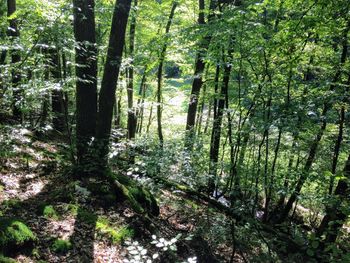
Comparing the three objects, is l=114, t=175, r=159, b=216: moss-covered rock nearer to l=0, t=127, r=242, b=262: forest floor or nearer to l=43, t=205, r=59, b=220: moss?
l=0, t=127, r=242, b=262: forest floor

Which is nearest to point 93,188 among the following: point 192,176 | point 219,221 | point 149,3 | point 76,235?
point 76,235

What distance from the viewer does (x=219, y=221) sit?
677 centimetres

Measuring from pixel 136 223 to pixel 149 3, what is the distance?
1048 cm

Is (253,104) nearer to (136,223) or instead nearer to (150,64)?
(136,223)

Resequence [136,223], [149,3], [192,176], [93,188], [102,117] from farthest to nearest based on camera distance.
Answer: [149,3]
[102,117]
[192,176]
[93,188]
[136,223]

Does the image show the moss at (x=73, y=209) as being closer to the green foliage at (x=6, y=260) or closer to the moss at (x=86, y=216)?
the moss at (x=86, y=216)

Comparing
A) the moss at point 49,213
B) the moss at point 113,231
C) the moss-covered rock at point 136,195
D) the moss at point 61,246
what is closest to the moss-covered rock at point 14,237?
the moss at point 61,246

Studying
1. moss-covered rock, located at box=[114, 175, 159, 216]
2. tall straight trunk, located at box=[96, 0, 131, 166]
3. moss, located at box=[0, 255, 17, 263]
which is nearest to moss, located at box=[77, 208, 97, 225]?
moss-covered rock, located at box=[114, 175, 159, 216]

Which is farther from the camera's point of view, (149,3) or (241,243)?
(149,3)

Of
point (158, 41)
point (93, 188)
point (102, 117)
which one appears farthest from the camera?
point (158, 41)

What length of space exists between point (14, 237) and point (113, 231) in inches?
65.4

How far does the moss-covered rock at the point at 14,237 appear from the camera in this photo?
148 inches

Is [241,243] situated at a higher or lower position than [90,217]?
lower

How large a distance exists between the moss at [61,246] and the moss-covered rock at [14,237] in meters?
0.32
